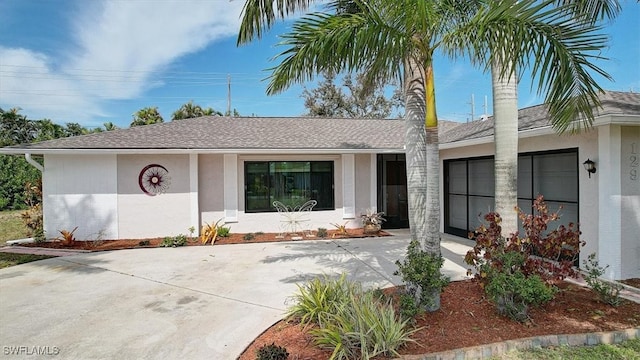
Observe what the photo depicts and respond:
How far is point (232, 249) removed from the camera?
Answer: 9.38 metres

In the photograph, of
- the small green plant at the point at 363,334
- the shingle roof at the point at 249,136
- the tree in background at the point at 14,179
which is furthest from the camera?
the tree in background at the point at 14,179

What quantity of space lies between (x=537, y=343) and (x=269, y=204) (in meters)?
8.99

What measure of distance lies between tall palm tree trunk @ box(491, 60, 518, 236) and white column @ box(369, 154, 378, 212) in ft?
22.1

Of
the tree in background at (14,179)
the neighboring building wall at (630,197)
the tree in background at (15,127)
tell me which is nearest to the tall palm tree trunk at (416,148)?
the neighboring building wall at (630,197)

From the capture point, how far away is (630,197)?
599 cm

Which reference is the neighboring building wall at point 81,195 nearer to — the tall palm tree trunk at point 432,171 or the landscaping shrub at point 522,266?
the tall palm tree trunk at point 432,171

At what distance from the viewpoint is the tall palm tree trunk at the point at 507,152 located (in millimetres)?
5461

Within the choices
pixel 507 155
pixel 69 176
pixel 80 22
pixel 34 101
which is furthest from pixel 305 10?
pixel 34 101

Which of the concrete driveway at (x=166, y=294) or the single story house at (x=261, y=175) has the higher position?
the single story house at (x=261, y=175)

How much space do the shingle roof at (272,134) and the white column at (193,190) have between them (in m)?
0.60

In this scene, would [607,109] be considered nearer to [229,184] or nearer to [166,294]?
[166,294]

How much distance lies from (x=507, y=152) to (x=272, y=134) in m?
8.63

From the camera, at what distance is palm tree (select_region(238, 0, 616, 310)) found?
12.6 ft

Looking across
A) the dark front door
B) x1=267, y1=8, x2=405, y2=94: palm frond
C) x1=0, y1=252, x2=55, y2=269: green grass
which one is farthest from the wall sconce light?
x1=0, y1=252, x2=55, y2=269: green grass
